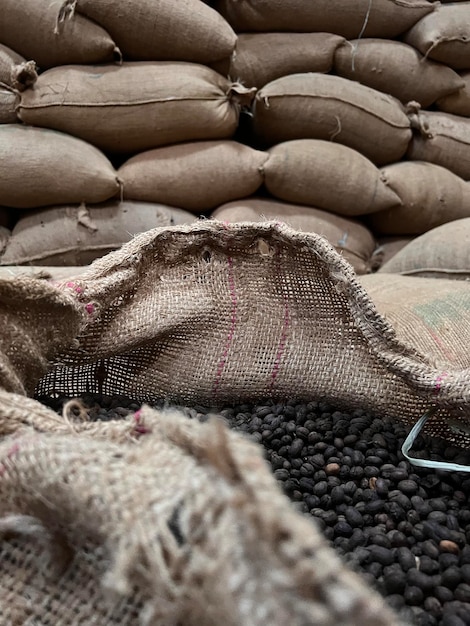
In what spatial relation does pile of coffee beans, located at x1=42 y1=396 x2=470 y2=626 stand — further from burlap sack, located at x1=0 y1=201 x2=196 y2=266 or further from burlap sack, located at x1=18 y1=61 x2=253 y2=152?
burlap sack, located at x1=18 y1=61 x2=253 y2=152

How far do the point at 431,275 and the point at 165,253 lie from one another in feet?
3.29

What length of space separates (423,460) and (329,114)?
142 centimetres

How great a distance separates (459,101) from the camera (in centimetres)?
212

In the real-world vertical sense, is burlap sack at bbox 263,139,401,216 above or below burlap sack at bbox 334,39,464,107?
below

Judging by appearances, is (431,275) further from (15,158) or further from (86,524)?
(86,524)

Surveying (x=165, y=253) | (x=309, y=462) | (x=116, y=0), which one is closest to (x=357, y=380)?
(x=309, y=462)

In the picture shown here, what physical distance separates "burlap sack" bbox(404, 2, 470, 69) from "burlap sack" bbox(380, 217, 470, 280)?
700 mm

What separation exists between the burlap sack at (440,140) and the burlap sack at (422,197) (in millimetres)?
55

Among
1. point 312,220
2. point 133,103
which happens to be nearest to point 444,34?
point 312,220

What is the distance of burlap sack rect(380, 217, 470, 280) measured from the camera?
5.03 ft

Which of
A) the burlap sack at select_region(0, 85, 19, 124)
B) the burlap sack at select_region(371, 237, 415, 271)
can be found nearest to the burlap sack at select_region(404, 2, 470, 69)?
the burlap sack at select_region(371, 237, 415, 271)

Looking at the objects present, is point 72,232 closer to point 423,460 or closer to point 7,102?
point 7,102

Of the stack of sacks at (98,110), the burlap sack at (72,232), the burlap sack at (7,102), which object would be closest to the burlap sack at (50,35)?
the stack of sacks at (98,110)

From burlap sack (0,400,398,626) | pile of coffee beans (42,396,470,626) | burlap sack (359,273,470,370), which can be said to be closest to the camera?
burlap sack (0,400,398,626)
